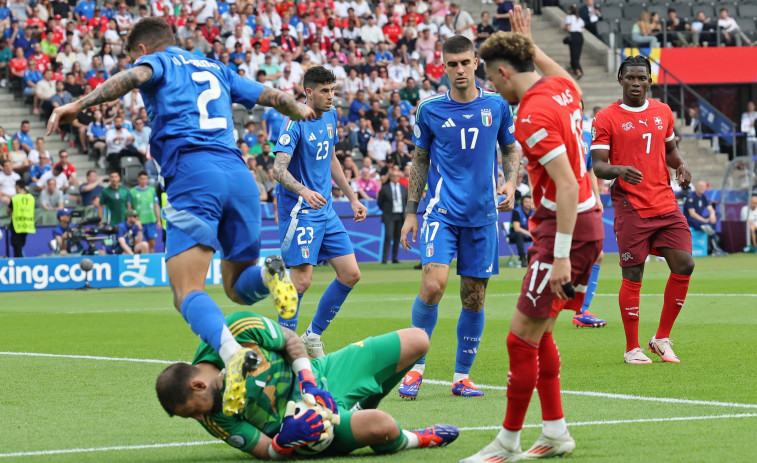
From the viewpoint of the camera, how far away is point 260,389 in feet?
18.5

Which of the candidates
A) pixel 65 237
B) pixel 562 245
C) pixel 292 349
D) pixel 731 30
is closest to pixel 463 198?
pixel 562 245

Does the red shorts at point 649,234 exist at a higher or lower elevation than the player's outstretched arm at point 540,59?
lower

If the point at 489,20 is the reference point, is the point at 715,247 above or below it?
below

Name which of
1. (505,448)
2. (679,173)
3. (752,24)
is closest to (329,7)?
(752,24)

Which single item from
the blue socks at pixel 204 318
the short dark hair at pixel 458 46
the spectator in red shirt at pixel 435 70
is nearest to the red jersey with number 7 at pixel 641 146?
the short dark hair at pixel 458 46

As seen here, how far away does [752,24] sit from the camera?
37125 millimetres

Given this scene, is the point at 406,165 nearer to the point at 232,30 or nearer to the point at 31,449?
the point at 232,30

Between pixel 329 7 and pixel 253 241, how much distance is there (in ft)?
90.7

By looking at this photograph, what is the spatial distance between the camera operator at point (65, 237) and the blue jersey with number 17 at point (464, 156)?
55.6 ft

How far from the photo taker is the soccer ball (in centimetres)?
551

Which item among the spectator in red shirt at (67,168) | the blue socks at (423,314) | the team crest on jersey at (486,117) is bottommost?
the spectator in red shirt at (67,168)

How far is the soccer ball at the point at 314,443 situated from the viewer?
18.1ft

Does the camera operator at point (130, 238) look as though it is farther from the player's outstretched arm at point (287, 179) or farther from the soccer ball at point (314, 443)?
the soccer ball at point (314, 443)

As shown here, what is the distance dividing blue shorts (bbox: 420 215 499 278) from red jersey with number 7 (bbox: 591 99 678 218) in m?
1.79
